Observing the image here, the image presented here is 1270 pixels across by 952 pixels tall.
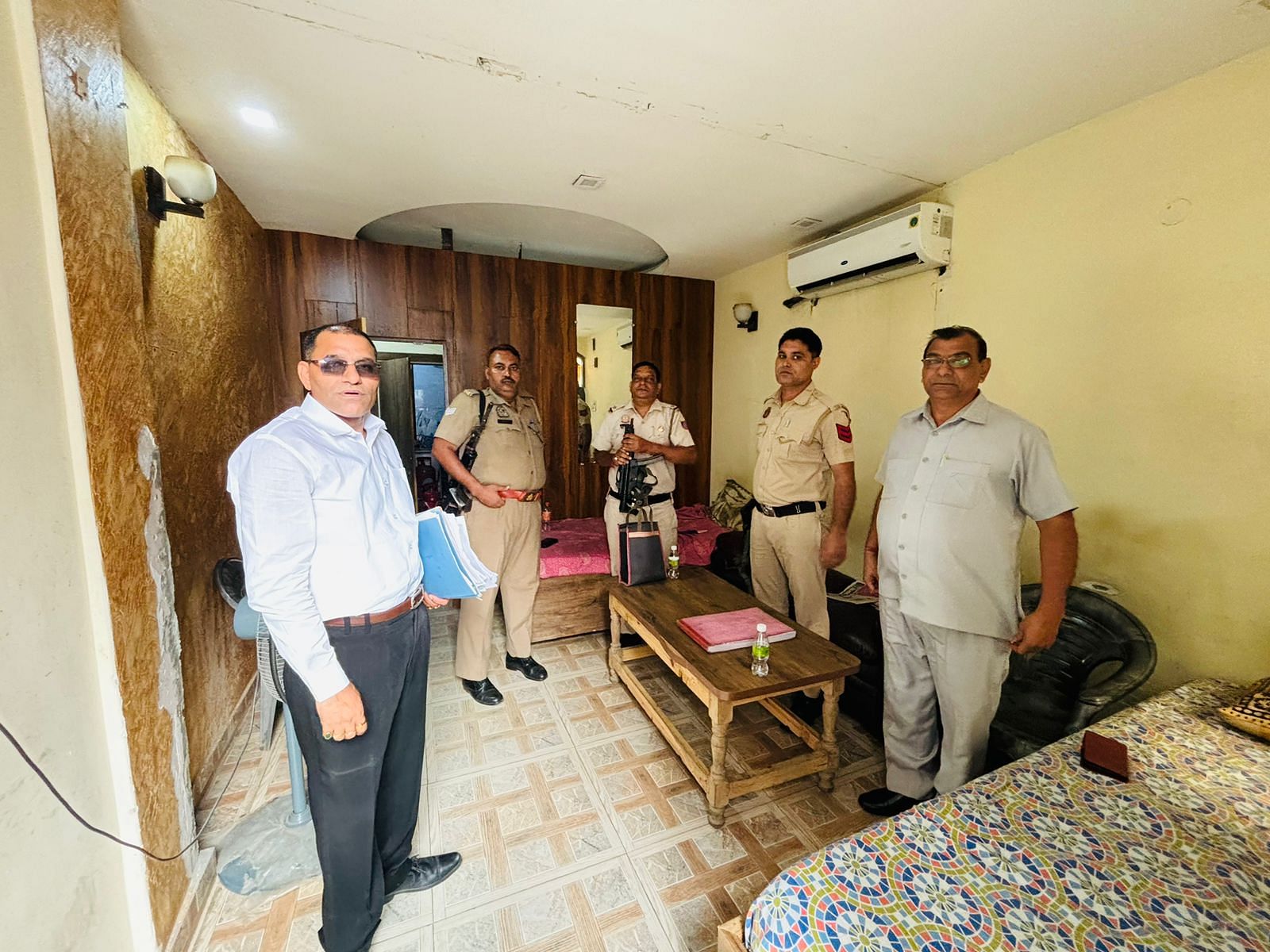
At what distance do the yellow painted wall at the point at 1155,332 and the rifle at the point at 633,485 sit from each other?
1.77m

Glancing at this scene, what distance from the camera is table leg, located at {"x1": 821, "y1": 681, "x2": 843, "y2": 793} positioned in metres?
1.78

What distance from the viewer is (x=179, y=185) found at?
1.65 metres

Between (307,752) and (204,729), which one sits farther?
(204,729)

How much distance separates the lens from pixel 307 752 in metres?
1.19

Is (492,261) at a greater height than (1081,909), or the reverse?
(492,261)

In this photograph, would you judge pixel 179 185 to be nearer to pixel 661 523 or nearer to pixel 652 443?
pixel 652 443

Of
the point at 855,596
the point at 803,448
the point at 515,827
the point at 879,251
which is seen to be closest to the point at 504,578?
the point at 515,827

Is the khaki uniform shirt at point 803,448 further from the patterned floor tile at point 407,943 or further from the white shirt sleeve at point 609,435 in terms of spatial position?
the patterned floor tile at point 407,943

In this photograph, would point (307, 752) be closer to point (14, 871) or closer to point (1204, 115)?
point (14, 871)

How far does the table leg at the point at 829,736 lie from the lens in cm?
178

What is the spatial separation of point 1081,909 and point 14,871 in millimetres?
1814

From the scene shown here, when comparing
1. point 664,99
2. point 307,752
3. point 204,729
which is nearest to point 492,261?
point 664,99

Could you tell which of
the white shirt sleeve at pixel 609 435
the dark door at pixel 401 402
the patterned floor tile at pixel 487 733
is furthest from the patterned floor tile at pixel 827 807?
the dark door at pixel 401 402

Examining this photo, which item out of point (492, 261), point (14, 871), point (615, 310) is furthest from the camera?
point (615, 310)
